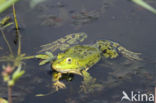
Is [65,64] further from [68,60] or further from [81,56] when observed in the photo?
[81,56]

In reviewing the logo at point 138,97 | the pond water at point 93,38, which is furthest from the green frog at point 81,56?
the logo at point 138,97

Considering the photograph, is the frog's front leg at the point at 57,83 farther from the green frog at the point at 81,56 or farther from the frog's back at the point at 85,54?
the frog's back at the point at 85,54

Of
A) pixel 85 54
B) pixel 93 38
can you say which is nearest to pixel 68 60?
pixel 85 54

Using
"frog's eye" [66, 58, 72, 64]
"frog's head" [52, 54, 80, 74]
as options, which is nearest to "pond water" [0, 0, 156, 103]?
"frog's head" [52, 54, 80, 74]

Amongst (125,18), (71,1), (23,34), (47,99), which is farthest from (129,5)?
(47,99)

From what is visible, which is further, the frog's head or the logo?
the frog's head

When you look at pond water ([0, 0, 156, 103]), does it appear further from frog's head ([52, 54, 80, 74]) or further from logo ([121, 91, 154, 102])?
frog's head ([52, 54, 80, 74])
